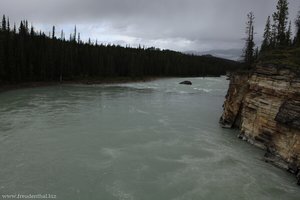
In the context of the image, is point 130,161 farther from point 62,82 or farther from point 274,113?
point 62,82

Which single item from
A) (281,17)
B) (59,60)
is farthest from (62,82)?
(281,17)

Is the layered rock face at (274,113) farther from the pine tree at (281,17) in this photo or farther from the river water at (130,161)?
the pine tree at (281,17)

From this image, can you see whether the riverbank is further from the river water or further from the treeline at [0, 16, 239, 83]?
the river water

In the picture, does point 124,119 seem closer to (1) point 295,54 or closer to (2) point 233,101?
(2) point 233,101

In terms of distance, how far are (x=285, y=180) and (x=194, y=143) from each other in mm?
7546

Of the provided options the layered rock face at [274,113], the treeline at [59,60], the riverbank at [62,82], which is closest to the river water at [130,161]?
the layered rock face at [274,113]

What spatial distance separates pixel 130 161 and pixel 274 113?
35.0 ft

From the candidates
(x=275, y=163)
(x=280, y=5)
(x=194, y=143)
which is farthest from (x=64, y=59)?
(x=275, y=163)

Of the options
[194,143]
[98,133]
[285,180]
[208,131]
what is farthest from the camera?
[208,131]

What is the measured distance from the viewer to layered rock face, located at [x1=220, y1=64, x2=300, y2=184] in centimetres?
1781

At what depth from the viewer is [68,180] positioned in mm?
A: 15250

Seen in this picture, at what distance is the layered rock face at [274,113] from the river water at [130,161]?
0.95 metres

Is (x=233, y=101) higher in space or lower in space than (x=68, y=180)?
higher

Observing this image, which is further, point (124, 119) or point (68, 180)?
point (124, 119)
